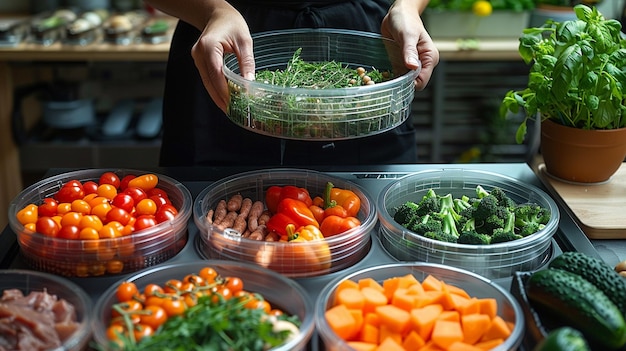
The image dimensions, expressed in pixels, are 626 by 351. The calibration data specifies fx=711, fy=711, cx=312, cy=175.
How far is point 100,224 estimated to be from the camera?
4.62ft

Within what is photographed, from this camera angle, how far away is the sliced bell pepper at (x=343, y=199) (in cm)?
156

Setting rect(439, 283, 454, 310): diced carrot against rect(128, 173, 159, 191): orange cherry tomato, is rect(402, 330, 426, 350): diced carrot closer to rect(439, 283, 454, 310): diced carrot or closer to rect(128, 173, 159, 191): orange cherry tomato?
rect(439, 283, 454, 310): diced carrot

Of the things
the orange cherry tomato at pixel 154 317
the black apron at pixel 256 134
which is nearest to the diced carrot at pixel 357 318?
the orange cherry tomato at pixel 154 317

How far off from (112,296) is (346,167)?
76cm

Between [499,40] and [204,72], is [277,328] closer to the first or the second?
Result: [204,72]

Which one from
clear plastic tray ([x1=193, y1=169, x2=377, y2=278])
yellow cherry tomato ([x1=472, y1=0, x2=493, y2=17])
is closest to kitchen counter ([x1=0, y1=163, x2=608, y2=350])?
clear plastic tray ([x1=193, y1=169, x2=377, y2=278])

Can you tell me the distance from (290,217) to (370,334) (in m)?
0.41

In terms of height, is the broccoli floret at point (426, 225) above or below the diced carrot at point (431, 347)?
above

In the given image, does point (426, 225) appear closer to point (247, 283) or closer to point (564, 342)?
point (247, 283)

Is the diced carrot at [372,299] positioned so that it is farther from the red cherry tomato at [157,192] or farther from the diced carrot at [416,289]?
the red cherry tomato at [157,192]

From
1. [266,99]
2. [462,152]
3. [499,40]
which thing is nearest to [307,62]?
[266,99]

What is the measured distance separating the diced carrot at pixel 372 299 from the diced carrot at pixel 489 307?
164 millimetres

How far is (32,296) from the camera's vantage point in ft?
3.99

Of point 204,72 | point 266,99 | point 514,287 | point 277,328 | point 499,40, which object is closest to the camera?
point 277,328
